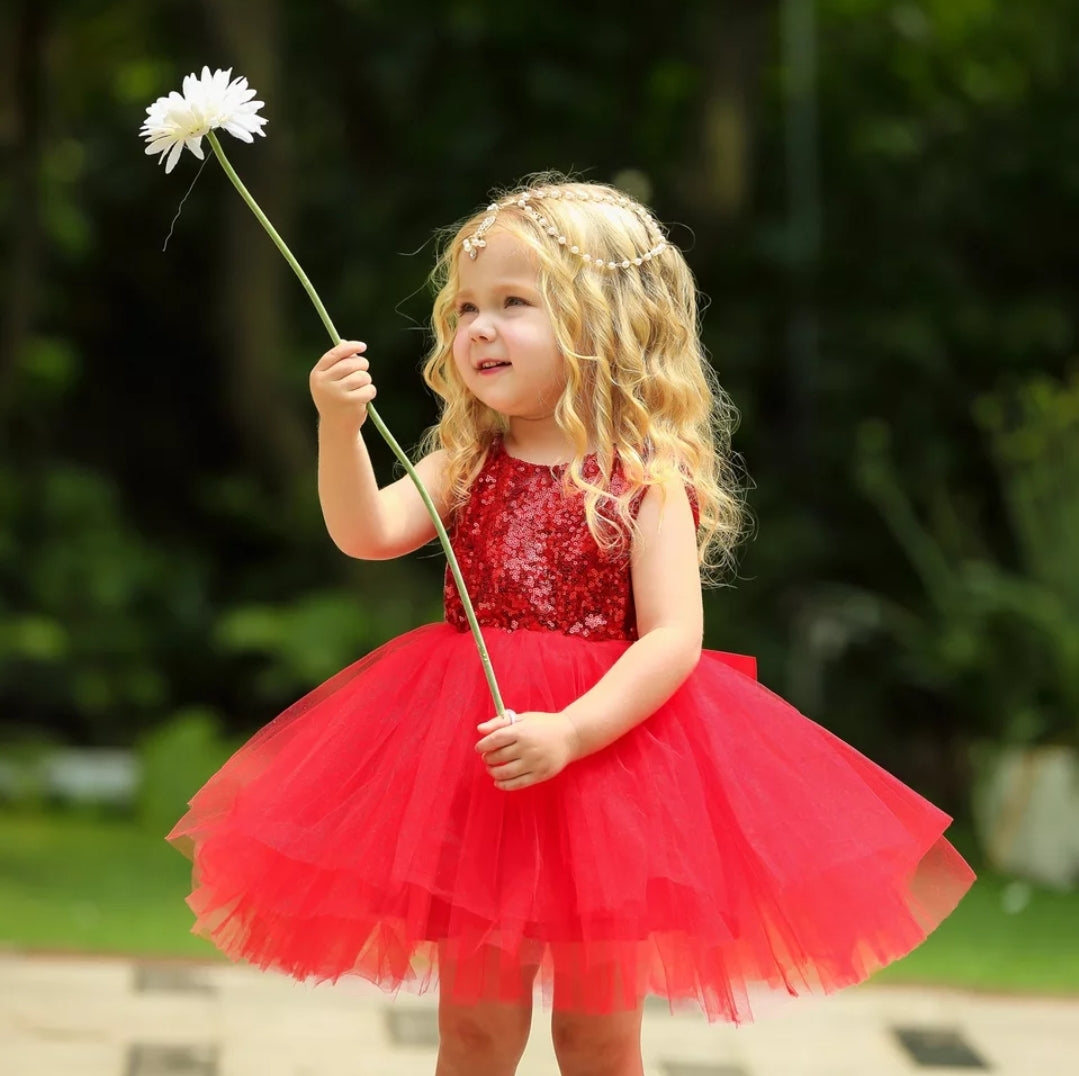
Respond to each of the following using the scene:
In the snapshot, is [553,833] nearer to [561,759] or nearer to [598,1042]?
[561,759]

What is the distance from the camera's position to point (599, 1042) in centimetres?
209

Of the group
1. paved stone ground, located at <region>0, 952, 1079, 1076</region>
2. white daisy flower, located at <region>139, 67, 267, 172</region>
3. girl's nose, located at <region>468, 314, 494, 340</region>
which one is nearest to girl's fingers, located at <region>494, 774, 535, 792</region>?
girl's nose, located at <region>468, 314, 494, 340</region>

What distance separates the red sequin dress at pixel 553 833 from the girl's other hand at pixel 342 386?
0.79 ft

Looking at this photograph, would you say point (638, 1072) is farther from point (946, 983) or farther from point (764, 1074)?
point (946, 983)

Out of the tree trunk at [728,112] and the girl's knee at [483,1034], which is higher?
the tree trunk at [728,112]

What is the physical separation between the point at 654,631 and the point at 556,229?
1.58 ft

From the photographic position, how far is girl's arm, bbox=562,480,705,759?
1952mm

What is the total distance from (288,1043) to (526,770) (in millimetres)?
1408

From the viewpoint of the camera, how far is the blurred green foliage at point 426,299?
6.18 m

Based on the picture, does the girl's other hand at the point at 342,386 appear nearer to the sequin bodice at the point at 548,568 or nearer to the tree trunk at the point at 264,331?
the sequin bodice at the point at 548,568

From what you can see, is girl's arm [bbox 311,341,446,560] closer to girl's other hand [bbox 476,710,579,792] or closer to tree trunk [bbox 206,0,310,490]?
girl's other hand [bbox 476,710,579,792]

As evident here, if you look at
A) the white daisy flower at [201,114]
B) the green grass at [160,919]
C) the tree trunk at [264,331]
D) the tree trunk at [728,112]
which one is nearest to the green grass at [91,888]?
the green grass at [160,919]

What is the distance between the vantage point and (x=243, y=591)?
21.8 ft

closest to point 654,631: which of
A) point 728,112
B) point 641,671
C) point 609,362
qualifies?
point 641,671
